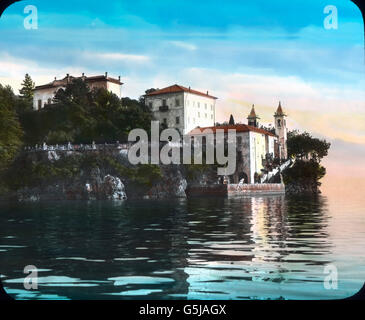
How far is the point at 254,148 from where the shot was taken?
49.0m

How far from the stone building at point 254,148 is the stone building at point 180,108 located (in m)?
2.05

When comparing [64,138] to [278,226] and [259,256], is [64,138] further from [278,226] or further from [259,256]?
[259,256]

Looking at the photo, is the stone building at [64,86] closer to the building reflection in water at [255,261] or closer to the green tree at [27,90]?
the green tree at [27,90]

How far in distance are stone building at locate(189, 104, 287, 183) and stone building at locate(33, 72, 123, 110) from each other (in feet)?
41.6

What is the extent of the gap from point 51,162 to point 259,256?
38.7 metres

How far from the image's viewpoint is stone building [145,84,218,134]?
44250 millimetres

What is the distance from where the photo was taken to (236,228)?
14609 millimetres

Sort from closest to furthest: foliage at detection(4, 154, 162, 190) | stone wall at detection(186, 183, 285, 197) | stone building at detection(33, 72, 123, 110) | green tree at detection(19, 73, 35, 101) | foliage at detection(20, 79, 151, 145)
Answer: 1. foliage at detection(4, 154, 162, 190)
2. foliage at detection(20, 79, 151, 145)
3. stone wall at detection(186, 183, 285, 197)
4. stone building at detection(33, 72, 123, 110)
5. green tree at detection(19, 73, 35, 101)

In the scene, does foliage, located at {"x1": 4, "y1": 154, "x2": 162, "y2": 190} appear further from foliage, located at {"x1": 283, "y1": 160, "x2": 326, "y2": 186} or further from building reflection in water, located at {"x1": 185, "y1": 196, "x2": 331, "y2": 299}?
building reflection in water, located at {"x1": 185, "y1": 196, "x2": 331, "y2": 299}

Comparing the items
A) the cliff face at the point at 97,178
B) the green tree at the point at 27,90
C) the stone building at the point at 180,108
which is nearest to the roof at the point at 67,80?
the green tree at the point at 27,90

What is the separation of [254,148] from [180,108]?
8932mm

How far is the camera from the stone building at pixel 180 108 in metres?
44.2

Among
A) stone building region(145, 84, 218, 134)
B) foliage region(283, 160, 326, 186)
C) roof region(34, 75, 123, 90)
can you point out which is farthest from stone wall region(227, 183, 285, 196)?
roof region(34, 75, 123, 90)
